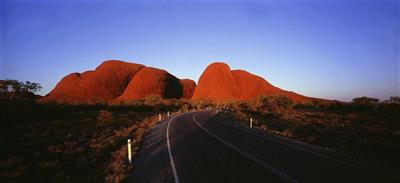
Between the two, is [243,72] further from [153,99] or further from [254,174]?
[254,174]

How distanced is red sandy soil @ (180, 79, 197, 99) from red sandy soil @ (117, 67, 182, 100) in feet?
13.3

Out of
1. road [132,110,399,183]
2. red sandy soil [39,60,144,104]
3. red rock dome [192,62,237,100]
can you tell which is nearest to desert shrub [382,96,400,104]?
red rock dome [192,62,237,100]

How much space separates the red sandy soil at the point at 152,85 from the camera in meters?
103

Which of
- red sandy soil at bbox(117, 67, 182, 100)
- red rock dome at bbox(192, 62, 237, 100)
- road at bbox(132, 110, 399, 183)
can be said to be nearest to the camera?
road at bbox(132, 110, 399, 183)

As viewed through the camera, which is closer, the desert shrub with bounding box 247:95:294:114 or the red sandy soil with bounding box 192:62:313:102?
the desert shrub with bounding box 247:95:294:114

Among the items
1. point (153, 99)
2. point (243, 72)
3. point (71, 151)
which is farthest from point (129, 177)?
point (243, 72)

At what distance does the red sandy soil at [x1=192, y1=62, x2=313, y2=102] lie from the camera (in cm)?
11480

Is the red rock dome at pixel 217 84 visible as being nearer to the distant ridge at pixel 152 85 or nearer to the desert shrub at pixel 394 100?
the distant ridge at pixel 152 85

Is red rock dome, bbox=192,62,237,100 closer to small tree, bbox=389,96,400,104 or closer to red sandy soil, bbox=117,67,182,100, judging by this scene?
red sandy soil, bbox=117,67,182,100

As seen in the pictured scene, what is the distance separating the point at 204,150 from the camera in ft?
40.1

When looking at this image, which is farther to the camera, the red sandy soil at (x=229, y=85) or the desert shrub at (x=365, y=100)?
the red sandy soil at (x=229, y=85)

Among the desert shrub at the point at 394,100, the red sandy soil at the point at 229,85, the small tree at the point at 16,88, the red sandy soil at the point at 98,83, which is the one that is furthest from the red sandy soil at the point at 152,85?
the desert shrub at the point at 394,100

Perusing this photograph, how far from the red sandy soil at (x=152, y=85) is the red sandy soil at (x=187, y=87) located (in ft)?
13.3

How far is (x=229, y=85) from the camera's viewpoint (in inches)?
4624
